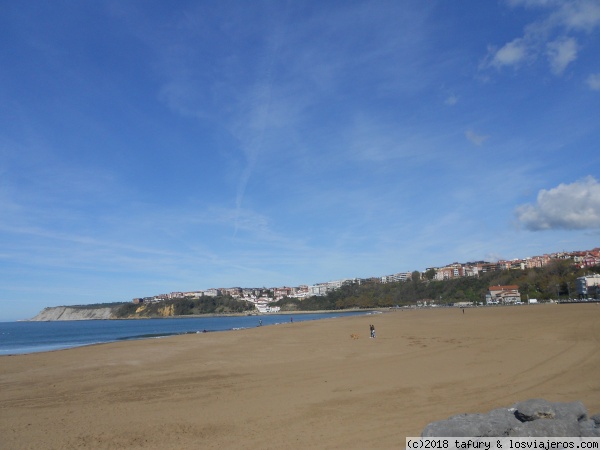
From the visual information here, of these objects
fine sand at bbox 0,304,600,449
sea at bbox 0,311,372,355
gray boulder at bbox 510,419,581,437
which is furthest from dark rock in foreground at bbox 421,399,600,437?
sea at bbox 0,311,372,355

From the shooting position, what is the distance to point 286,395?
455 inches

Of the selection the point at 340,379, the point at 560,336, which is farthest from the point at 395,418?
the point at 560,336

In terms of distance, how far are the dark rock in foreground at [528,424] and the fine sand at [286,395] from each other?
2.40m

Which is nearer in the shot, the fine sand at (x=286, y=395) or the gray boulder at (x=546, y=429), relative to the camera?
the gray boulder at (x=546, y=429)

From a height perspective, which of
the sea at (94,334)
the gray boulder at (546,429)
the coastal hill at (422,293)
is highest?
the coastal hill at (422,293)

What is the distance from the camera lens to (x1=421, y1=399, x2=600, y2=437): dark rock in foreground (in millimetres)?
4832

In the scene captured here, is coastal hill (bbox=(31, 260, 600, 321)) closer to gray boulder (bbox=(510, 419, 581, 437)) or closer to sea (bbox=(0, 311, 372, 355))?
sea (bbox=(0, 311, 372, 355))

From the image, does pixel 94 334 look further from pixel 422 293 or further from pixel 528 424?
pixel 422 293

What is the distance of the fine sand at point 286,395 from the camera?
8.36 m

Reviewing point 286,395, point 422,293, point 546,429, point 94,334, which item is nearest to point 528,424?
point 546,429

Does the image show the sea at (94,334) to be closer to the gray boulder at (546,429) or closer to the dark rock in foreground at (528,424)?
the dark rock in foreground at (528,424)

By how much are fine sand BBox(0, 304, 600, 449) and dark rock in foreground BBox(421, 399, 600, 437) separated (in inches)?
94.4

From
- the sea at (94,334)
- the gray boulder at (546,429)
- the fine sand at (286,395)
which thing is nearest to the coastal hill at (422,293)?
the sea at (94,334)

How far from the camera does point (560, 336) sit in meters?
21.5
